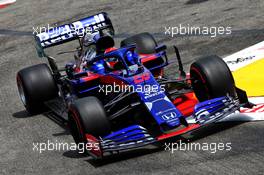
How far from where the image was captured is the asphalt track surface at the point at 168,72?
801cm

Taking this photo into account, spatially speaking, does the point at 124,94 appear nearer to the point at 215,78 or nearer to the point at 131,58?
the point at 131,58

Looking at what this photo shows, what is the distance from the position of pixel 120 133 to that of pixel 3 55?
9.28m

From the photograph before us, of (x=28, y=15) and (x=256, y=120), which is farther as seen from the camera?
(x=28, y=15)

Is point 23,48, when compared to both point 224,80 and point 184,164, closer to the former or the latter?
point 224,80

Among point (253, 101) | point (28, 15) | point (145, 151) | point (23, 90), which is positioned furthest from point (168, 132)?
point (28, 15)

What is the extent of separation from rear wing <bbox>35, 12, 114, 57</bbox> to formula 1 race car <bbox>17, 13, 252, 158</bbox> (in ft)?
0.06

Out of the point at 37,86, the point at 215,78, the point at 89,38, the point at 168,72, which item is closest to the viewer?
the point at 215,78

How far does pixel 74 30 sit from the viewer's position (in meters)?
11.8

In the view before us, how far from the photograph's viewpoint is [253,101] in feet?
32.0

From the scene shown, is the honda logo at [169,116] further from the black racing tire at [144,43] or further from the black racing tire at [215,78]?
the black racing tire at [144,43]

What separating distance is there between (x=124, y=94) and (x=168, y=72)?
10.7ft

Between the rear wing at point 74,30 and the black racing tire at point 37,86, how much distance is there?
1.97 feet

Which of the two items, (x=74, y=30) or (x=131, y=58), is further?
(x=74, y=30)

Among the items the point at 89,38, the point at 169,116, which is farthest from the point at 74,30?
the point at 169,116
